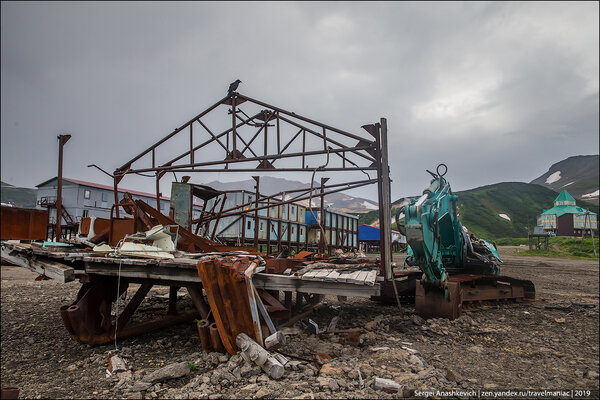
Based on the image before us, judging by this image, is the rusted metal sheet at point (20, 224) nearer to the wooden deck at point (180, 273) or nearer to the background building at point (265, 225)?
the wooden deck at point (180, 273)

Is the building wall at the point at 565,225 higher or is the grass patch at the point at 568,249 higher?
the building wall at the point at 565,225

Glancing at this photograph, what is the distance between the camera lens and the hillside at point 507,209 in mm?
36875

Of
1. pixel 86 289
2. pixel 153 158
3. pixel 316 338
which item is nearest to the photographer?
pixel 316 338

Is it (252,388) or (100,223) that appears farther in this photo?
(100,223)

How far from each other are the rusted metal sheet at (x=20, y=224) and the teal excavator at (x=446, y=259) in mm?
5067

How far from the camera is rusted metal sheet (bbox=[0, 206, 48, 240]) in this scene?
347cm

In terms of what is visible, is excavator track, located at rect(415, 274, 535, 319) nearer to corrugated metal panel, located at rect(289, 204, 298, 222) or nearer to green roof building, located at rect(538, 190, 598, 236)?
corrugated metal panel, located at rect(289, 204, 298, 222)

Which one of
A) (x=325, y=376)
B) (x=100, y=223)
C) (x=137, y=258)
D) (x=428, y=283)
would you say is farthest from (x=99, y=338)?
(x=428, y=283)

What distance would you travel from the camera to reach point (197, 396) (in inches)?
138

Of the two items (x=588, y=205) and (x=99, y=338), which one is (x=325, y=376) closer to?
(x=99, y=338)

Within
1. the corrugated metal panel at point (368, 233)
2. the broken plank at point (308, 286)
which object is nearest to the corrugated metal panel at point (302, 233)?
the corrugated metal panel at point (368, 233)

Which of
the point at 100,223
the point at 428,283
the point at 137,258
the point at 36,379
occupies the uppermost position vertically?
the point at 100,223

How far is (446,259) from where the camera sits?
8.31 meters

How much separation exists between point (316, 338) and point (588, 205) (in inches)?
1661
